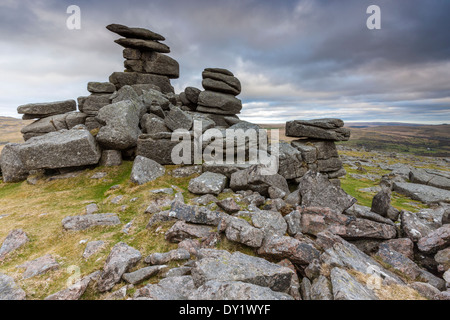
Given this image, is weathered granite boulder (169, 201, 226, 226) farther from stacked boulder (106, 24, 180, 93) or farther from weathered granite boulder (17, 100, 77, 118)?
stacked boulder (106, 24, 180, 93)

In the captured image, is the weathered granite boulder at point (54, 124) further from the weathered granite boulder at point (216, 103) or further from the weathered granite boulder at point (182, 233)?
the weathered granite boulder at point (182, 233)

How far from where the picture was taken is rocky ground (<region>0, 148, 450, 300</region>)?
6340 millimetres

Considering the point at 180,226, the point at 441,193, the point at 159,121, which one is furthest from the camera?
the point at 441,193

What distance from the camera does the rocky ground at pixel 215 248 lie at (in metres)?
6.34

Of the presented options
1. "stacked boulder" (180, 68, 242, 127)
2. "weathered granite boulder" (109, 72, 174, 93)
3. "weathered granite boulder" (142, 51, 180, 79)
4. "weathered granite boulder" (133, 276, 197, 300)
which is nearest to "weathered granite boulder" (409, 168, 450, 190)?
"stacked boulder" (180, 68, 242, 127)

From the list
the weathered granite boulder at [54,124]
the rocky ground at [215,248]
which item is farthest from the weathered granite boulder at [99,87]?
the rocky ground at [215,248]

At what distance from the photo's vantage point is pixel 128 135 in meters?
18.5

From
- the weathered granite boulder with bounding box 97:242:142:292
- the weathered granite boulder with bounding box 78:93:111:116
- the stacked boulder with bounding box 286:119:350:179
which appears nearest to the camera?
the weathered granite boulder with bounding box 97:242:142:292

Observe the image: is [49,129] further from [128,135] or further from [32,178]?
[128,135]

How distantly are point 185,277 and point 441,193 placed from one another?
125 ft

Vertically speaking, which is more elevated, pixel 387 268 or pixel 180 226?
pixel 180 226

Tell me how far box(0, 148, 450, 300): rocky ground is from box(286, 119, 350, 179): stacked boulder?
916 centimetres

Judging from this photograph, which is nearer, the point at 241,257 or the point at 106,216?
the point at 241,257

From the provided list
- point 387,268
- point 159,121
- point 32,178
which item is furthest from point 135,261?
point 32,178
